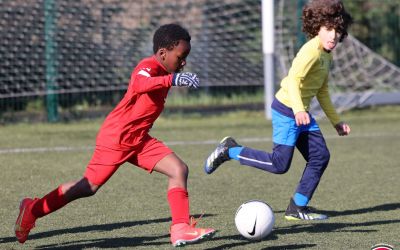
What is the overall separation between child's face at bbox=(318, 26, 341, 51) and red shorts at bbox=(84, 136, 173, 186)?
164 centimetres

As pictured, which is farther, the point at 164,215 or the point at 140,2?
the point at 140,2

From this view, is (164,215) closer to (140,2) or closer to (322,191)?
(322,191)

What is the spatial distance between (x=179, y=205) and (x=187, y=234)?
0.75 feet

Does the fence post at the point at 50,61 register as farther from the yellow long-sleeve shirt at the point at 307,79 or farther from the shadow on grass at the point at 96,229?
the shadow on grass at the point at 96,229

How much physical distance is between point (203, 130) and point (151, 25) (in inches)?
97.2

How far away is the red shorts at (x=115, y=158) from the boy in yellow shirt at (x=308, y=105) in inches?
50.6

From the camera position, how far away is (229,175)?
888 cm

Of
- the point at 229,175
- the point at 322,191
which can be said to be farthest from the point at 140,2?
the point at 322,191

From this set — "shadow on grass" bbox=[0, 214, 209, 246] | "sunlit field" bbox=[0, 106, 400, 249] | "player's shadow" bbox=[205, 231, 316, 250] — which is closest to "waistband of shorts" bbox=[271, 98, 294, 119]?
"sunlit field" bbox=[0, 106, 400, 249]

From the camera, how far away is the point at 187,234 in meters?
5.10

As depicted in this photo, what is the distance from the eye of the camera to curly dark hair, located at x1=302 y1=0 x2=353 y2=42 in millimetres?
6418

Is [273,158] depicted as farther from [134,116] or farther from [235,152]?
[134,116]

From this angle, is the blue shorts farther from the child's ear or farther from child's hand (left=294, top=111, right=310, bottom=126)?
the child's ear

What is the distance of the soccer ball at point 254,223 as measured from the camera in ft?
17.8
